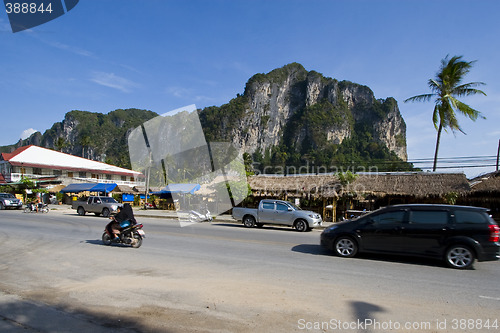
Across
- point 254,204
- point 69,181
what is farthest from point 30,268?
point 69,181

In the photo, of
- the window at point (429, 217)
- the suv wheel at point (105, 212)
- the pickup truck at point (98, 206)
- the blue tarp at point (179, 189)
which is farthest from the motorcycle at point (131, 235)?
the blue tarp at point (179, 189)

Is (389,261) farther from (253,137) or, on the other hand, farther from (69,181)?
(253,137)

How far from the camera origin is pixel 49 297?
5707mm

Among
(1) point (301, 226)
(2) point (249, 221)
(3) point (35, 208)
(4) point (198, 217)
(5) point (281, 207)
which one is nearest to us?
(1) point (301, 226)

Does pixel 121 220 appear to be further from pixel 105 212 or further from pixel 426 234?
pixel 105 212

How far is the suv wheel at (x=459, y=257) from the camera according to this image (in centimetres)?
833

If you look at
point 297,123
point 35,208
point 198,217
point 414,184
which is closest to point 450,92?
point 414,184

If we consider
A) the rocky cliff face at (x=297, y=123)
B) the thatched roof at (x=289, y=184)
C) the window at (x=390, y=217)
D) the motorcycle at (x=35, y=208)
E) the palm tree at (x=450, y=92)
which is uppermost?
the rocky cliff face at (x=297, y=123)

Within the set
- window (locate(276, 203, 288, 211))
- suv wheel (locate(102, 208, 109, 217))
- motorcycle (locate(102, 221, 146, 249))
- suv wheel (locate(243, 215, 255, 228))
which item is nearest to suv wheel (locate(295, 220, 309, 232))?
window (locate(276, 203, 288, 211))

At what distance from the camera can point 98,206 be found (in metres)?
24.6

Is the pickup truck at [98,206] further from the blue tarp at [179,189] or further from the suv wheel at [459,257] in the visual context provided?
the suv wheel at [459,257]

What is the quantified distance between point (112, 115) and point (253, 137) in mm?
90251

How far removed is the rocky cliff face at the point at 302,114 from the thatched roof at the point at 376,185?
110 m

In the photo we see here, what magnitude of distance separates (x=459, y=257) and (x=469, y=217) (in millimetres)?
1050
